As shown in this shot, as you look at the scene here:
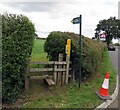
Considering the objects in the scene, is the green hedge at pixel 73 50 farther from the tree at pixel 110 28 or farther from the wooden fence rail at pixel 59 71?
the tree at pixel 110 28

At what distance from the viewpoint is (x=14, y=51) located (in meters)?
6.14

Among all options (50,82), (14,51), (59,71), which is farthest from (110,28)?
(14,51)

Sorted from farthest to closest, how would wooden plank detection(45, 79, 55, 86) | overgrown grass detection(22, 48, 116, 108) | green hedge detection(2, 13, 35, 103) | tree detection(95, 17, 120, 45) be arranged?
1. tree detection(95, 17, 120, 45)
2. wooden plank detection(45, 79, 55, 86)
3. overgrown grass detection(22, 48, 116, 108)
4. green hedge detection(2, 13, 35, 103)

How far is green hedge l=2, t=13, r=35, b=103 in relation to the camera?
604cm

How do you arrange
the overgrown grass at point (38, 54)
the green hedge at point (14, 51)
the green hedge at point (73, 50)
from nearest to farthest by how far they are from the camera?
the green hedge at point (14, 51) → the green hedge at point (73, 50) → the overgrown grass at point (38, 54)

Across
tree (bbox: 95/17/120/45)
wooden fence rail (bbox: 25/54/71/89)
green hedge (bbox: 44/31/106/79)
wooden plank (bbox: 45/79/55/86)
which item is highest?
tree (bbox: 95/17/120/45)

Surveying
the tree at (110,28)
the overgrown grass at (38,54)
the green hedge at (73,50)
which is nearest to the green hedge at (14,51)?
the green hedge at (73,50)

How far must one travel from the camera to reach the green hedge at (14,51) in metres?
6.04

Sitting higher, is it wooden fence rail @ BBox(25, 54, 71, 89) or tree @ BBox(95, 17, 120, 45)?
tree @ BBox(95, 17, 120, 45)

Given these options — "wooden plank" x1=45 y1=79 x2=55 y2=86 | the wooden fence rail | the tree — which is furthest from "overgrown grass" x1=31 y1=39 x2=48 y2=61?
the tree

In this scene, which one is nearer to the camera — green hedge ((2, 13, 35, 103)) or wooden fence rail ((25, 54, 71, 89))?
green hedge ((2, 13, 35, 103))

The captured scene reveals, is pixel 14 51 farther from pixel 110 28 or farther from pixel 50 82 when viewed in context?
pixel 110 28

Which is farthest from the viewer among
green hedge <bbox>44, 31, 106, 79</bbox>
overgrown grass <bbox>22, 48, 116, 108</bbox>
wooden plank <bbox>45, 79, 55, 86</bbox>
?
green hedge <bbox>44, 31, 106, 79</bbox>

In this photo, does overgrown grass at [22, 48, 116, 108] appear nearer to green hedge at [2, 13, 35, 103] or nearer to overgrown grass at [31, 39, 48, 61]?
green hedge at [2, 13, 35, 103]
